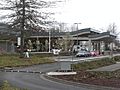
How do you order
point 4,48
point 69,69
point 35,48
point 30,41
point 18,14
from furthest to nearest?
1. point 35,48
2. point 30,41
3. point 4,48
4. point 18,14
5. point 69,69

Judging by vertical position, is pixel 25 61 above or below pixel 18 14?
below

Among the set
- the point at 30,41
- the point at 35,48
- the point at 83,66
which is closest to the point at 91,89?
the point at 83,66

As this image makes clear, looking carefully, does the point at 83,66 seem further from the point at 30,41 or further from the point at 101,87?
the point at 30,41

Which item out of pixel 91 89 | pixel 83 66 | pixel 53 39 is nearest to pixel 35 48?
pixel 53 39

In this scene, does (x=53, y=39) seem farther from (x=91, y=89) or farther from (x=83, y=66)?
(x=91, y=89)

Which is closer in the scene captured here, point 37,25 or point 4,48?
point 37,25

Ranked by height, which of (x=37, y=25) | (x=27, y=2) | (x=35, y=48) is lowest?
(x=35, y=48)

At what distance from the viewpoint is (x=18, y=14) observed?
43312 millimetres

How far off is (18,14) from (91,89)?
27.5 meters

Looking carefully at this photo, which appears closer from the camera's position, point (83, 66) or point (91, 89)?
point (91, 89)

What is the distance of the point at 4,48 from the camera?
63.3 meters

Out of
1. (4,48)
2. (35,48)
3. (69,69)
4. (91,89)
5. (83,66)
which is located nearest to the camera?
(91,89)

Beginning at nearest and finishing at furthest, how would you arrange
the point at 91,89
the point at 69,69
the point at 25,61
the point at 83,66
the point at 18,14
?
the point at 91,89, the point at 69,69, the point at 83,66, the point at 25,61, the point at 18,14

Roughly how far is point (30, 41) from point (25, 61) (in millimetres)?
50116
